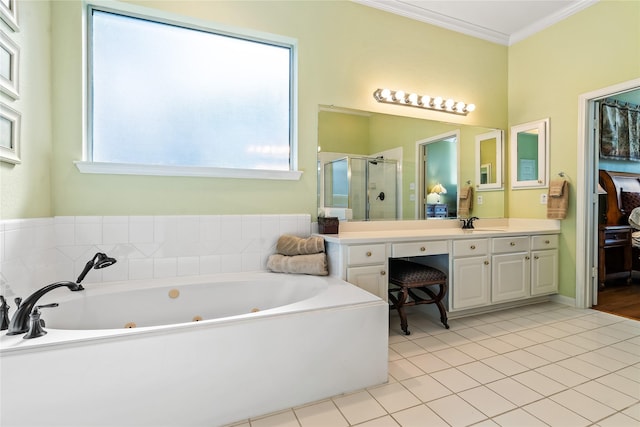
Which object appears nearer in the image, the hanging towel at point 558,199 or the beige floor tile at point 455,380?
the beige floor tile at point 455,380

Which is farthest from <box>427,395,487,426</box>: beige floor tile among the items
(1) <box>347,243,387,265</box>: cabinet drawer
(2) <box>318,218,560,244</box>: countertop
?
(2) <box>318,218,560,244</box>: countertop

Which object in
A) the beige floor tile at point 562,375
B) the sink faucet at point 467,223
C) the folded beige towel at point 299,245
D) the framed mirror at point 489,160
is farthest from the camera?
the framed mirror at point 489,160

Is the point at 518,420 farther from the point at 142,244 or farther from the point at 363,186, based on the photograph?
the point at 142,244

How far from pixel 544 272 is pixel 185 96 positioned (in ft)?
11.7

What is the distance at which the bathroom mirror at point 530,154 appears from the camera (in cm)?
325

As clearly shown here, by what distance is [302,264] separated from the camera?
228cm

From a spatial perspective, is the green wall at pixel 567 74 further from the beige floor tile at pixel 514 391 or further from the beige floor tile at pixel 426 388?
A: the beige floor tile at pixel 426 388

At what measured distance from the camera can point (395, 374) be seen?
185cm

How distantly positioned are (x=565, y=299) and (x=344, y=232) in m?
2.37

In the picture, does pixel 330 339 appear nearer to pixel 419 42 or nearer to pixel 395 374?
pixel 395 374

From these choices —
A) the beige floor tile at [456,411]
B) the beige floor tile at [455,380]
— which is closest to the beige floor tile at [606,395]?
the beige floor tile at [455,380]

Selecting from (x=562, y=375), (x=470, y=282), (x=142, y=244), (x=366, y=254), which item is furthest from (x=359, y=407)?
(x=142, y=244)

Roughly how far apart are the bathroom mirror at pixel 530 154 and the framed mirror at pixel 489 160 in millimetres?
142

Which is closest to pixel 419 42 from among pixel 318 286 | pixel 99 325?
pixel 318 286
